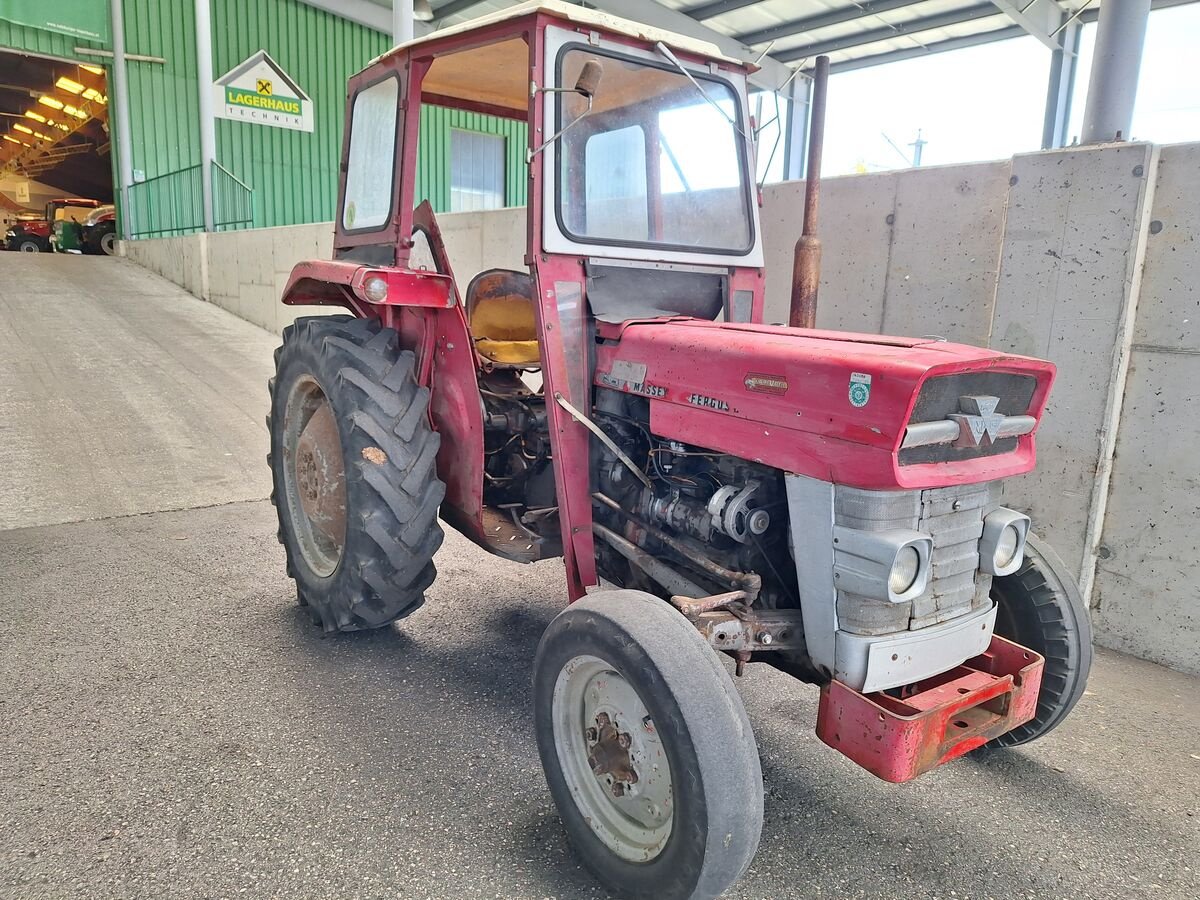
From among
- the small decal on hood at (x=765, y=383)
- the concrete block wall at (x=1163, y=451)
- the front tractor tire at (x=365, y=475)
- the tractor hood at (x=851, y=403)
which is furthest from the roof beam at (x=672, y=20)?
the small decal on hood at (x=765, y=383)

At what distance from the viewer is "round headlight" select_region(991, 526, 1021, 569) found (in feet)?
6.60

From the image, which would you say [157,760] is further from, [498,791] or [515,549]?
[515,549]

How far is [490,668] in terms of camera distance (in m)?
2.93

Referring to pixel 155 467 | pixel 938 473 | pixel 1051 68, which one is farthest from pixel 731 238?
pixel 1051 68

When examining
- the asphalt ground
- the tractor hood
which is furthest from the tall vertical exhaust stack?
the asphalt ground

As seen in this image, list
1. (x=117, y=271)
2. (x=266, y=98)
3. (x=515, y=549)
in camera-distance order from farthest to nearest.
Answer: (x=266, y=98), (x=117, y=271), (x=515, y=549)

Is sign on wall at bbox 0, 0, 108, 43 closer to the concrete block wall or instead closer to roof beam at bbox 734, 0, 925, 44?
roof beam at bbox 734, 0, 925, 44

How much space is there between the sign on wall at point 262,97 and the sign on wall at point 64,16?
6.02 feet

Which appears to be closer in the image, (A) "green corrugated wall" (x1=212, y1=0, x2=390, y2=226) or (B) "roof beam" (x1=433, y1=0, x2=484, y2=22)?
(B) "roof beam" (x1=433, y1=0, x2=484, y2=22)

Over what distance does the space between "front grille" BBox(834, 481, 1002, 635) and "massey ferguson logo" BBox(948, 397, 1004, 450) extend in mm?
130

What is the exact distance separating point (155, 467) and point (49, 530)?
1142 millimetres

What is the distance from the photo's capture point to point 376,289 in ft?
8.60

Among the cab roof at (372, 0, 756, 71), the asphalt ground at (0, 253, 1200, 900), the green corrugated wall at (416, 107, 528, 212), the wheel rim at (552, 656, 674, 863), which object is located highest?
the green corrugated wall at (416, 107, 528, 212)

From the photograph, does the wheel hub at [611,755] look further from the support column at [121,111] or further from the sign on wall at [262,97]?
the support column at [121,111]
